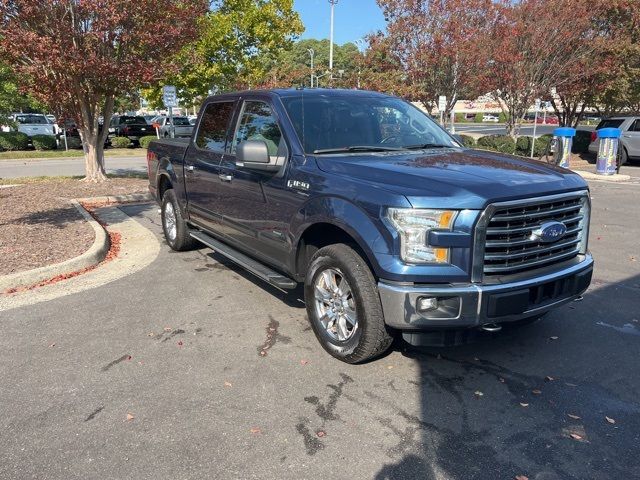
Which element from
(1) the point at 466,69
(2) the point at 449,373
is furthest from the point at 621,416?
(1) the point at 466,69

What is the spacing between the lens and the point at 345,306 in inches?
148

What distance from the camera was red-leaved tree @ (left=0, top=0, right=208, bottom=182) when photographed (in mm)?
10031

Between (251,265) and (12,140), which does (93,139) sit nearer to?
(251,265)

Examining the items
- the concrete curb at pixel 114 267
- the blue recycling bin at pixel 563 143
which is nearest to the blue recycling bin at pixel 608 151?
the blue recycling bin at pixel 563 143

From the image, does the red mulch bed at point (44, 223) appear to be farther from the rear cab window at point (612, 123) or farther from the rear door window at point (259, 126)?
the rear cab window at point (612, 123)

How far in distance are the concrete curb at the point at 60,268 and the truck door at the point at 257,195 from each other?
210 centimetres

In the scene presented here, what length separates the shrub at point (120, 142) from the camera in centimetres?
2812

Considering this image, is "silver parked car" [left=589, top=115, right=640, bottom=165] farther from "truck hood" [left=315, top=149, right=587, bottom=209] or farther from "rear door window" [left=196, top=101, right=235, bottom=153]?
"truck hood" [left=315, top=149, right=587, bottom=209]

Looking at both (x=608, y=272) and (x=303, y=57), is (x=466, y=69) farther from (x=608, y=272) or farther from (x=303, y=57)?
(x=303, y=57)

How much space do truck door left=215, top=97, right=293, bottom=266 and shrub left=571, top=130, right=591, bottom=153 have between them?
21.8 metres

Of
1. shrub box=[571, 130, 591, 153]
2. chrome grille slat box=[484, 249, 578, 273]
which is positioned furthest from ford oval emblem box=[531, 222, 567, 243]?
shrub box=[571, 130, 591, 153]

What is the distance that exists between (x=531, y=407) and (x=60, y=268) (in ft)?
16.6

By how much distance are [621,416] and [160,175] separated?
19.4 ft

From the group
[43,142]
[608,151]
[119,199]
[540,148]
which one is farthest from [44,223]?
[43,142]
